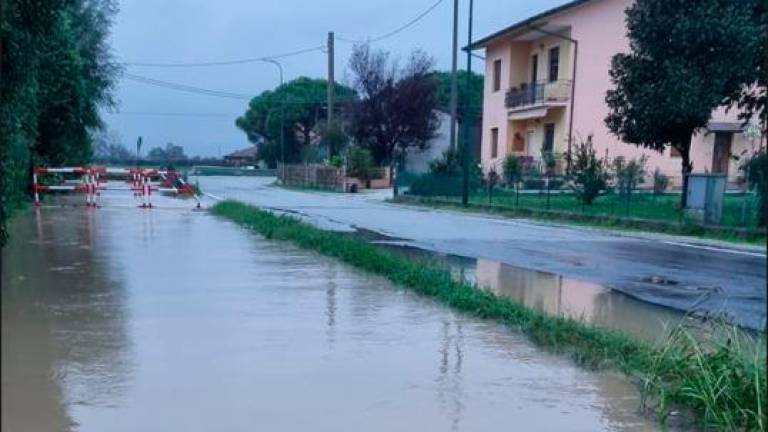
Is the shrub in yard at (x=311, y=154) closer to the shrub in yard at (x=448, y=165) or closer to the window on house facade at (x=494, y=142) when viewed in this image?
the window on house facade at (x=494, y=142)

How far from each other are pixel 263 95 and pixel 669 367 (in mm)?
82857

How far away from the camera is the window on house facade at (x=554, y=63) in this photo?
42.2 meters

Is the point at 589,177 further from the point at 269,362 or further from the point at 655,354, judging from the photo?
the point at 269,362

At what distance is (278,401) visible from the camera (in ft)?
17.1

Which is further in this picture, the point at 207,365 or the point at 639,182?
the point at 639,182

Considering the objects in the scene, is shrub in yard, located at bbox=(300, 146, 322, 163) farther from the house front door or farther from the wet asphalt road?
the wet asphalt road

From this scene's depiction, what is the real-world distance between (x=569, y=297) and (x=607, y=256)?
5166mm

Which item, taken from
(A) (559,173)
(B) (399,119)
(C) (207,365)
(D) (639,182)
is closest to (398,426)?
(C) (207,365)

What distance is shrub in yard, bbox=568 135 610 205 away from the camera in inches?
1002

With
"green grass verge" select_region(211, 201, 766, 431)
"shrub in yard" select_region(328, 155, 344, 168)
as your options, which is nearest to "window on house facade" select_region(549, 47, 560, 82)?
"shrub in yard" select_region(328, 155, 344, 168)

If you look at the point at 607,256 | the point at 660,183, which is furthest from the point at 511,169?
the point at 607,256

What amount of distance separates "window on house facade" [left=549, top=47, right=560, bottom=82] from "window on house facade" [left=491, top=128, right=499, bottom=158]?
651 centimetres

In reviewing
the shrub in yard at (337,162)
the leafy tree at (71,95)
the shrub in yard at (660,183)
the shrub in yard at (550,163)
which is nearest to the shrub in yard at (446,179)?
the shrub in yard at (550,163)

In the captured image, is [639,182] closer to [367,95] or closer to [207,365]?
[207,365]
